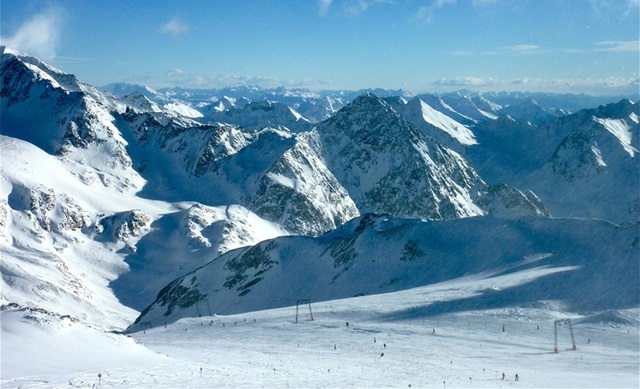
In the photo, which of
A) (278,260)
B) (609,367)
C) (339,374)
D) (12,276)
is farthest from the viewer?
(12,276)

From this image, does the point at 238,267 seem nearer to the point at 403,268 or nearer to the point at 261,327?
the point at 403,268

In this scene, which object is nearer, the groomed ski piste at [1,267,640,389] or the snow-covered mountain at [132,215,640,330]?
the groomed ski piste at [1,267,640,389]

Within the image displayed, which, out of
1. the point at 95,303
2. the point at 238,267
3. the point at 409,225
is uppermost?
the point at 409,225

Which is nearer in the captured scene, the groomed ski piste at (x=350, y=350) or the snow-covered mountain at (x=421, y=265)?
the groomed ski piste at (x=350, y=350)

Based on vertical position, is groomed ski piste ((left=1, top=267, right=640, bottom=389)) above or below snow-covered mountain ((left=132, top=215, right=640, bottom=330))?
below

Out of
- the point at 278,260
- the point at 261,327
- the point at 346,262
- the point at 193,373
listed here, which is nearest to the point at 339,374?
the point at 193,373

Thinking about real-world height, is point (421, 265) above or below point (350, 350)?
above

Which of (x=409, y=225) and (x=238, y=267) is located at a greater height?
(x=409, y=225)

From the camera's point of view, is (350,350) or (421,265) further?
(421,265)
